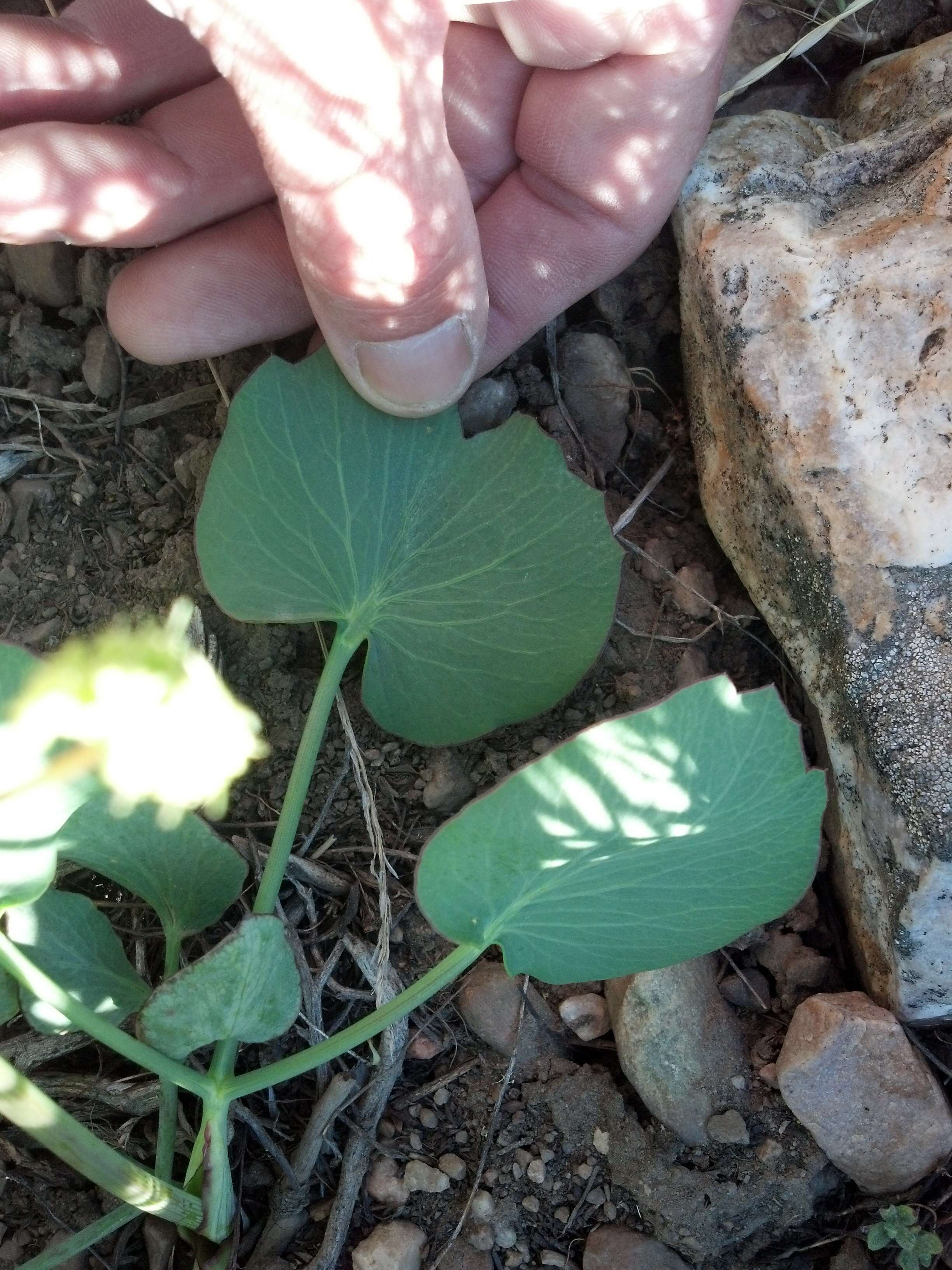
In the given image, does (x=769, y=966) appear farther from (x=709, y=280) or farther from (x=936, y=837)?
(x=709, y=280)

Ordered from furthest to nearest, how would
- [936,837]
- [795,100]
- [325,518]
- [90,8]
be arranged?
[795,100], [90,8], [325,518], [936,837]

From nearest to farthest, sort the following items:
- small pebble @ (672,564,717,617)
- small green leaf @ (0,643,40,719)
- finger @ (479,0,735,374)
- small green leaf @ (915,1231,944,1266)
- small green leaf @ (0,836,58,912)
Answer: small green leaf @ (0,836,58,912) → small green leaf @ (0,643,40,719) → small green leaf @ (915,1231,944,1266) → finger @ (479,0,735,374) → small pebble @ (672,564,717,617)

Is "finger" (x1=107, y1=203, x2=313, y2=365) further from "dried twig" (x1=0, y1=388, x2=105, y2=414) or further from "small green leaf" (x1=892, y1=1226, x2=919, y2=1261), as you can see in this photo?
"small green leaf" (x1=892, y1=1226, x2=919, y2=1261)

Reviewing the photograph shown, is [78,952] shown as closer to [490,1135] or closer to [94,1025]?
[94,1025]

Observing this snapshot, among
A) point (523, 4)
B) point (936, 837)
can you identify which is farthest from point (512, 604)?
point (523, 4)

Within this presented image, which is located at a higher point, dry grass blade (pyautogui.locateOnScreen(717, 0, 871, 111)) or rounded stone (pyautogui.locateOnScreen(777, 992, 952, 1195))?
dry grass blade (pyautogui.locateOnScreen(717, 0, 871, 111))

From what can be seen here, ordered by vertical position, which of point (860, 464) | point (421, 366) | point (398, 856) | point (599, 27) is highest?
point (599, 27)

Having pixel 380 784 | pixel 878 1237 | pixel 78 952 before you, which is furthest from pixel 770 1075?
pixel 78 952

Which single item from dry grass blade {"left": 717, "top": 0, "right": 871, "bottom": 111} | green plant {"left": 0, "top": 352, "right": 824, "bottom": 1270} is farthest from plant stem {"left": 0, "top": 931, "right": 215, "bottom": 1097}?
dry grass blade {"left": 717, "top": 0, "right": 871, "bottom": 111}
